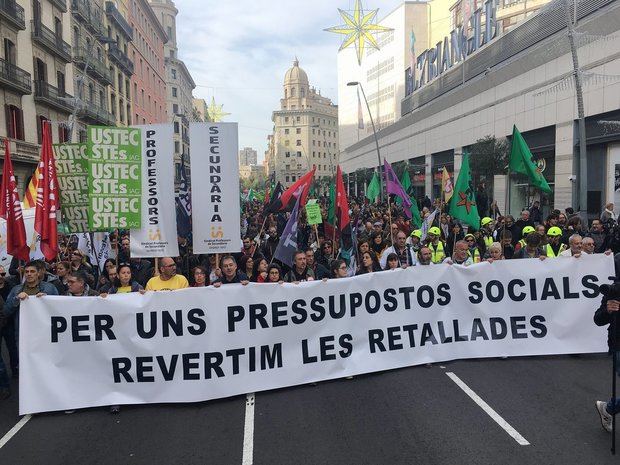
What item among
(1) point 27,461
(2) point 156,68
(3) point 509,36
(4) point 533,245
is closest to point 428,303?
(4) point 533,245

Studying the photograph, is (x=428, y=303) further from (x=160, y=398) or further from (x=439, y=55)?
(x=439, y=55)

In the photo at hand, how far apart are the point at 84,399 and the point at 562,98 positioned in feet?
77.5

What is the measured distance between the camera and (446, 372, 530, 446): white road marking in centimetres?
444

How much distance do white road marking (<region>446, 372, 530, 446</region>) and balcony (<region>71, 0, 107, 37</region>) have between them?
37247 mm

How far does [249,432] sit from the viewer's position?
184 inches

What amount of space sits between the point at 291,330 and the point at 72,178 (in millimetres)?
4587

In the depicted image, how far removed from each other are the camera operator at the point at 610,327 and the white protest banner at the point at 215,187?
4348 mm

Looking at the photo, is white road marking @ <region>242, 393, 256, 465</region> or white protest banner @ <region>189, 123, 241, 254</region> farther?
white protest banner @ <region>189, 123, 241, 254</region>

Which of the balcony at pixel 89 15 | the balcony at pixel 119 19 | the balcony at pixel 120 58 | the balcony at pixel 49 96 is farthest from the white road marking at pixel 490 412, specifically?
the balcony at pixel 119 19

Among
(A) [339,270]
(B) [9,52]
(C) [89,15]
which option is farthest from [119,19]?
(A) [339,270]

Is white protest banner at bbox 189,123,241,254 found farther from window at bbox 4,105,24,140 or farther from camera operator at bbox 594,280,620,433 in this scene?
window at bbox 4,105,24,140

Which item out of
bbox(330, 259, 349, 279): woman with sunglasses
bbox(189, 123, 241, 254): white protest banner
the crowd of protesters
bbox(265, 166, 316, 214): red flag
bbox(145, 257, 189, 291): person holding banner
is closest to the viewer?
the crowd of protesters

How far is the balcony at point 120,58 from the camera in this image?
141 ft

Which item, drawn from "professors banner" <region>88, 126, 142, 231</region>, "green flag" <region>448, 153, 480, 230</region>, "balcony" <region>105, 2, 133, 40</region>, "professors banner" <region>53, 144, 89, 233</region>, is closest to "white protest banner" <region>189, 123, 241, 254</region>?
"professors banner" <region>88, 126, 142, 231</region>
